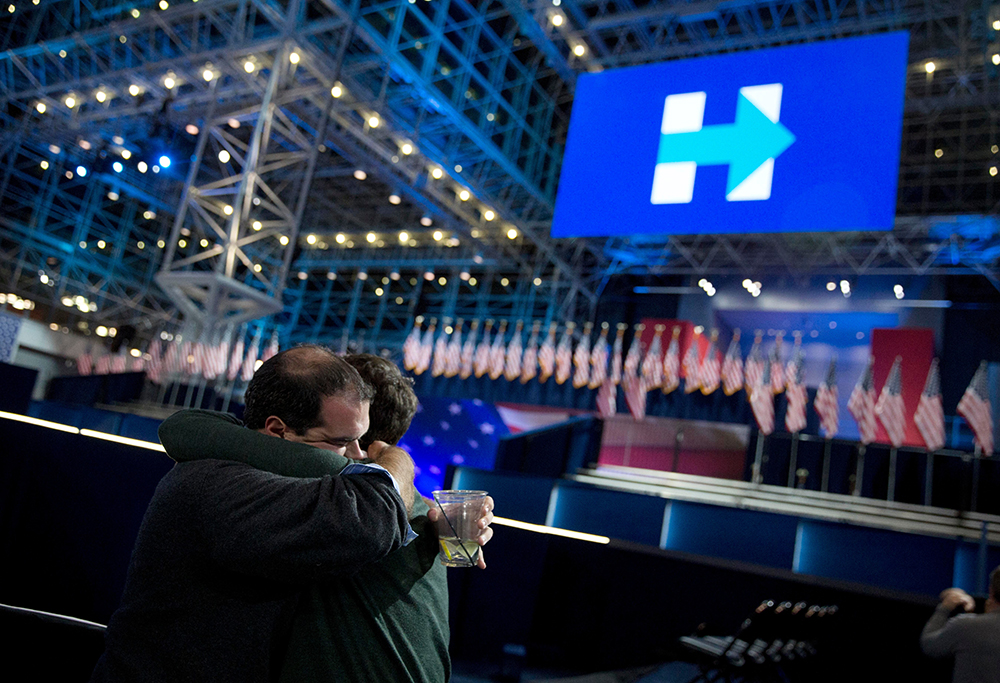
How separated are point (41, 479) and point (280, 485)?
134 inches

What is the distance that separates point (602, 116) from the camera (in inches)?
337

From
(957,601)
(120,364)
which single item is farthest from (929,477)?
(120,364)

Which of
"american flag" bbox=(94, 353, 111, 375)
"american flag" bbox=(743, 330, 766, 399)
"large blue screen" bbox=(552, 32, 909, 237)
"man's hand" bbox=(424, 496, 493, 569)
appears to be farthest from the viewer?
"american flag" bbox=(94, 353, 111, 375)

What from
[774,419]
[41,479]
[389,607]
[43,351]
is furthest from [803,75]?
[43,351]

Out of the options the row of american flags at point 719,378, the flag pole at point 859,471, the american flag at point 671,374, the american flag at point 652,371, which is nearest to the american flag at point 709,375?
the row of american flags at point 719,378

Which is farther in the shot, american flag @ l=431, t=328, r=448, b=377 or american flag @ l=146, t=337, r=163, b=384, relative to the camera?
american flag @ l=146, t=337, r=163, b=384

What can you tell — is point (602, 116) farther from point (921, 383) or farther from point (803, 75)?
point (921, 383)

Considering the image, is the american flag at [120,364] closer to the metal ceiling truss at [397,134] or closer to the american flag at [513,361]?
the metal ceiling truss at [397,134]

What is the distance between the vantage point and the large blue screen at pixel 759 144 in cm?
721

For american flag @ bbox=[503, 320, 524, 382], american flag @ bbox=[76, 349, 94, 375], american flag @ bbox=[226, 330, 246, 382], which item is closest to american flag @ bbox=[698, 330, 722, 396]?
american flag @ bbox=[503, 320, 524, 382]

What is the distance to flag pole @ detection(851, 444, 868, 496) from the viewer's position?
10.6 meters

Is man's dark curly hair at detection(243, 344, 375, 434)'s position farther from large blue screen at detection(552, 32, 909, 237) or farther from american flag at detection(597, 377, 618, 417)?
american flag at detection(597, 377, 618, 417)

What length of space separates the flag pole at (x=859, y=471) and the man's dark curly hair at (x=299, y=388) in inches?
429

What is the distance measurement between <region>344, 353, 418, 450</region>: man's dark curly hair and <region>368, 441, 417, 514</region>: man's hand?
10cm
